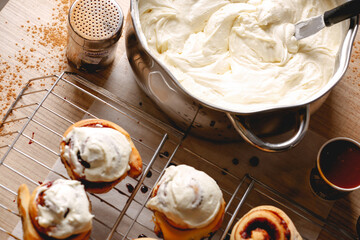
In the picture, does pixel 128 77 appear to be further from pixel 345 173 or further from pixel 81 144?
pixel 345 173

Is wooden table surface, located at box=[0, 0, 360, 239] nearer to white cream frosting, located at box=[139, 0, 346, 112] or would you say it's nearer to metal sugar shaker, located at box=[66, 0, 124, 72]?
metal sugar shaker, located at box=[66, 0, 124, 72]

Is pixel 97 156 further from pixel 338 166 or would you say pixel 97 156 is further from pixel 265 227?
pixel 338 166

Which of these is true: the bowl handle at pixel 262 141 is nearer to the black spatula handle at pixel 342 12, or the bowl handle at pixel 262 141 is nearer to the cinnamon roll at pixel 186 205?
the cinnamon roll at pixel 186 205

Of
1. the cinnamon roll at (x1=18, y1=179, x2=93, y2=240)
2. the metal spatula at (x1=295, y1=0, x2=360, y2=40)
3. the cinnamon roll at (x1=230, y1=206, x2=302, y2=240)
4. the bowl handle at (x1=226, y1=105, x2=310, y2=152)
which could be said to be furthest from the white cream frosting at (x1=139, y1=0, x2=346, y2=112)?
the cinnamon roll at (x1=18, y1=179, x2=93, y2=240)

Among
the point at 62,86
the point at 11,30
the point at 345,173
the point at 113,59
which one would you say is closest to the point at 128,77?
the point at 113,59

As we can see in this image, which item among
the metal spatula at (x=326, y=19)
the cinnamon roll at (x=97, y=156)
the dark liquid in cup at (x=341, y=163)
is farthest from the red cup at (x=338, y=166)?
the cinnamon roll at (x=97, y=156)

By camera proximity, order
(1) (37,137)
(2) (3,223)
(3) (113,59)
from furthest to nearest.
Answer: (3) (113,59) → (1) (37,137) → (2) (3,223)

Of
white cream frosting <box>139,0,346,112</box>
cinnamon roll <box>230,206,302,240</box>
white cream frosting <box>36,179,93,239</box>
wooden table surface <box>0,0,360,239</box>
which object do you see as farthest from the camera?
wooden table surface <box>0,0,360,239</box>
